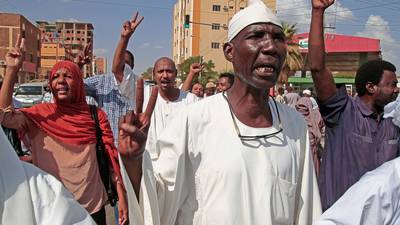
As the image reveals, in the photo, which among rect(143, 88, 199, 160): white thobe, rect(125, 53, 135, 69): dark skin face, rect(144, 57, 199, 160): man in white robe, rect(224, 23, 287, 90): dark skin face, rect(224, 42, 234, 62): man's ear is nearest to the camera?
rect(224, 23, 287, 90): dark skin face

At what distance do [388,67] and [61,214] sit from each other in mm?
2775

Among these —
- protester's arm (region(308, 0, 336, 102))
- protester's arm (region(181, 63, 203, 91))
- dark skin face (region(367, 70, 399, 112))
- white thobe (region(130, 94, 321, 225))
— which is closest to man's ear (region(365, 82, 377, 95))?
dark skin face (region(367, 70, 399, 112))

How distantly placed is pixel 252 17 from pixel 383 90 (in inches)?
65.7

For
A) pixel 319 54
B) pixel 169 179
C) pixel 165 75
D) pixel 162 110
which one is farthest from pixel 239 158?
pixel 165 75

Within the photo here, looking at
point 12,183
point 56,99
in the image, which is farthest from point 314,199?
point 56,99

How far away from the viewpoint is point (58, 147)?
11.0 feet

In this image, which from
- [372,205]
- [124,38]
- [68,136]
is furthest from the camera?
[124,38]

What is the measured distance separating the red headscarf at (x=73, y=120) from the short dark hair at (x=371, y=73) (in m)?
1.85

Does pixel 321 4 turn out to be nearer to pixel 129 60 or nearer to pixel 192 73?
pixel 129 60

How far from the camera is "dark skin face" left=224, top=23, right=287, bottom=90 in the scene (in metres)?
2.16

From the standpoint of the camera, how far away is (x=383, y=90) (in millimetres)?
3453

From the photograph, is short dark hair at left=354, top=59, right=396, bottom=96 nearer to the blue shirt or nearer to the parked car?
the blue shirt

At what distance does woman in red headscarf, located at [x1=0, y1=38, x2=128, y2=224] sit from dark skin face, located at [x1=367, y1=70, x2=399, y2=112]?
1.90 metres

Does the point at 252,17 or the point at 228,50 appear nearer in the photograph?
the point at 252,17
